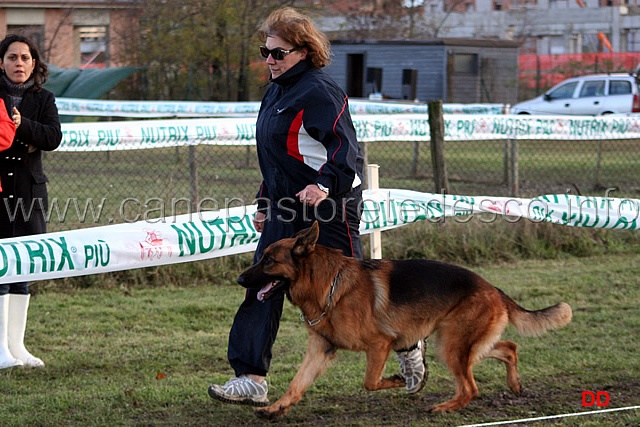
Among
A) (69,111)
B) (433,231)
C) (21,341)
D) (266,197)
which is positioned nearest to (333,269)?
(266,197)

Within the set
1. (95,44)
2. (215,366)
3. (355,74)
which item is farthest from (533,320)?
(95,44)

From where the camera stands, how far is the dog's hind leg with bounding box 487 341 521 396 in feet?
16.5

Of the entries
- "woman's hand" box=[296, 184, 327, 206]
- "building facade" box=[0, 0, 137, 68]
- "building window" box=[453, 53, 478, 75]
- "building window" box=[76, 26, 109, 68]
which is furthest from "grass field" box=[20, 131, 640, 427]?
"building window" box=[453, 53, 478, 75]

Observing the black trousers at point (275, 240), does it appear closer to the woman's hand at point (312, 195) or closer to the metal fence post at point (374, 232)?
the woman's hand at point (312, 195)

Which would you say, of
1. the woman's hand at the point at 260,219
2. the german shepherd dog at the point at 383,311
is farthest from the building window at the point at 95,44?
the german shepherd dog at the point at 383,311

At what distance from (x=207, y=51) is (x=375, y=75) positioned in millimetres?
7357

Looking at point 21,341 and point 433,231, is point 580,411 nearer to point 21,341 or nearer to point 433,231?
point 21,341

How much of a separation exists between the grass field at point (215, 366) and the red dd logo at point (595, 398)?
0.04 meters

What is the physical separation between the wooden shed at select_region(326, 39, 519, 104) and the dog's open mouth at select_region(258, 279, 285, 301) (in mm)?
26732

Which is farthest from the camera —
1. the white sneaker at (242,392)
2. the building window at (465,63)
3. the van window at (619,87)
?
the building window at (465,63)

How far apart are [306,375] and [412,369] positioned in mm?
694

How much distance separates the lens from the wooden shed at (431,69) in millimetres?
31719

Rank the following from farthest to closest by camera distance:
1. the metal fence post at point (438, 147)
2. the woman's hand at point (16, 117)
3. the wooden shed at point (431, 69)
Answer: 1. the wooden shed at point (431, 69)
2. the metal fence post at point (438, 147)
3. the woman's hand at point (16, 117)

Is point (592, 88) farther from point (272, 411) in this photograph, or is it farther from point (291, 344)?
point (272, 411)
